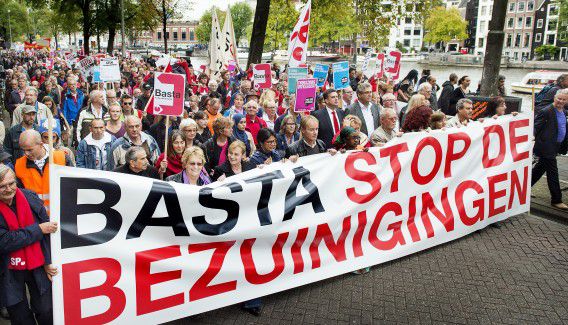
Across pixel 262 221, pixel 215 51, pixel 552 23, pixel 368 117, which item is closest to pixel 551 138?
pixel 368 117

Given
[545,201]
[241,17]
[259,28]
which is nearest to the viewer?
[545,201]

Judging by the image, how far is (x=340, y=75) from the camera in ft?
33.2

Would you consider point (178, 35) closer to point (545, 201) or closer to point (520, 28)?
point (520, 28)

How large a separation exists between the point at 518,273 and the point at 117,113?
572 centimetres

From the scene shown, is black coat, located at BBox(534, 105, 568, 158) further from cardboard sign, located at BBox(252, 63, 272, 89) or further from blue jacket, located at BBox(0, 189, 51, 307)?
blue jacket, located at BBox(0, 189, 51, 307)

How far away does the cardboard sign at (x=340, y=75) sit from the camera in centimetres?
1005

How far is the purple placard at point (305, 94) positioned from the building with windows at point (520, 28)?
267 ft

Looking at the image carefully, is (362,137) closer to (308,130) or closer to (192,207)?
(308,130)

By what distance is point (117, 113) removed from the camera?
23.5 ft

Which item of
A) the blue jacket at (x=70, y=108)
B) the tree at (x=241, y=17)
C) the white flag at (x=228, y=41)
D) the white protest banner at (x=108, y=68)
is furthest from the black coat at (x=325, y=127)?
the tree at (x=241, y=17)

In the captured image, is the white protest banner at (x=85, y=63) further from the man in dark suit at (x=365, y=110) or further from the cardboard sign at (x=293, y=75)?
the man in dark suit at (x=365, y=110)

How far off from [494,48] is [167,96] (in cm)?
810

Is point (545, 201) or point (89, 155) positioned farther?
point (545, 201)

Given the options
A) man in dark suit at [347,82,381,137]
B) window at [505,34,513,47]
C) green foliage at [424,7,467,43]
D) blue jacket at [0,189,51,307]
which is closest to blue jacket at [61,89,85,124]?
man in dark suit at [347,82,381,137]
